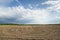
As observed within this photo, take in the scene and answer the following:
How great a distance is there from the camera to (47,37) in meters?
1.04

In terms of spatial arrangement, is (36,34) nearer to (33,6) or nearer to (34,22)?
(34,22)

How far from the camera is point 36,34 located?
1041 millimetres

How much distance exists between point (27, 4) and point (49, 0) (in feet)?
0.58

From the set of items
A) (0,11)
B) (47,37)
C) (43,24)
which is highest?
(0,11)

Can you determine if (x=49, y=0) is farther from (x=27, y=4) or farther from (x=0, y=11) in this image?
(x=0, y=11)

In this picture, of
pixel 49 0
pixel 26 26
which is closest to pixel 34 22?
pixel 26 26

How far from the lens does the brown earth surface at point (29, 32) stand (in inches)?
40.5

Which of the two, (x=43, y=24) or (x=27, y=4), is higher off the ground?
(x=27, y=4)

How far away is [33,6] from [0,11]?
0.27 meters

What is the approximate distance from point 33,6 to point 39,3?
54 mm

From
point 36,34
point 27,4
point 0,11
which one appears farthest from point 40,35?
point 0,11

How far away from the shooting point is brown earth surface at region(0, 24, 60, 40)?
103cm

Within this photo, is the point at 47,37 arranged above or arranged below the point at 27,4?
below

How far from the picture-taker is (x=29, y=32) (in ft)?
3.41
